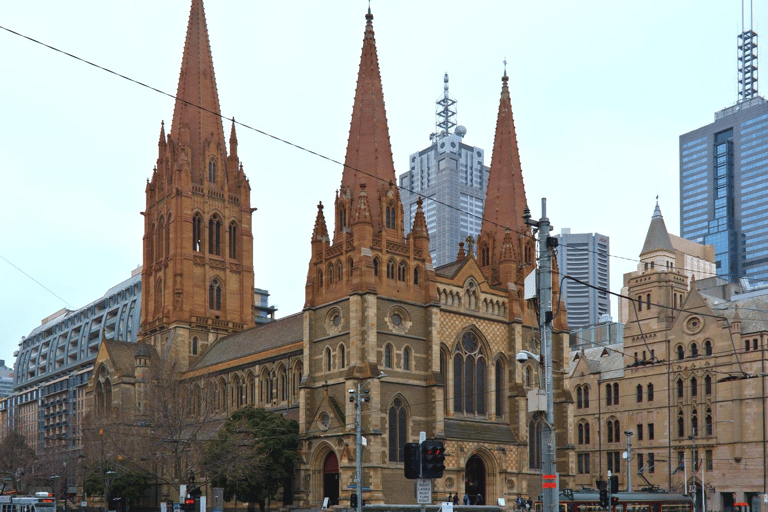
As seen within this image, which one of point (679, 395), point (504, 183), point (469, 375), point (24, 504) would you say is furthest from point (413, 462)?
point (679, 395)

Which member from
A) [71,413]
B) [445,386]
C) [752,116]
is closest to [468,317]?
[445,386]

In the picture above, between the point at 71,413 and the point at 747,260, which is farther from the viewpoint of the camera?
the point at 747,260

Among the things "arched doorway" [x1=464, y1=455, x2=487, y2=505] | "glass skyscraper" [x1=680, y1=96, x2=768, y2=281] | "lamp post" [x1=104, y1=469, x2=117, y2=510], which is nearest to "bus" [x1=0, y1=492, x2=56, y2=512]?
"lamp post" [x1=104, y1=469, x2=117, y2=510]

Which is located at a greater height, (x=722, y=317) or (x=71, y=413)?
(x=722, y=317)

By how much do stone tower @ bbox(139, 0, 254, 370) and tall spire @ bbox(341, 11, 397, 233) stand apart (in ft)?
87.0

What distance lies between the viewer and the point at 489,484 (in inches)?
2466

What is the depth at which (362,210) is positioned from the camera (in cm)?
6069

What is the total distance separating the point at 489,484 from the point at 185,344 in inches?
1308

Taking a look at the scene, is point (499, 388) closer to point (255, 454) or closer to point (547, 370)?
point (255, 454)

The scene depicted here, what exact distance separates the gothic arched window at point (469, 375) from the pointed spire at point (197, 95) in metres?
35.5

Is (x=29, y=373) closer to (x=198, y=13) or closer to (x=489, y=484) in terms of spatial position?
(x=198, y=13)

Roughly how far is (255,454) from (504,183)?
1054 inches

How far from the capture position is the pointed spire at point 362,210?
60.3m

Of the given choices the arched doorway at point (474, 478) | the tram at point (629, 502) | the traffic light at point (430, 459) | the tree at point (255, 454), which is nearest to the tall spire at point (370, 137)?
the tree at point (255, 454)
